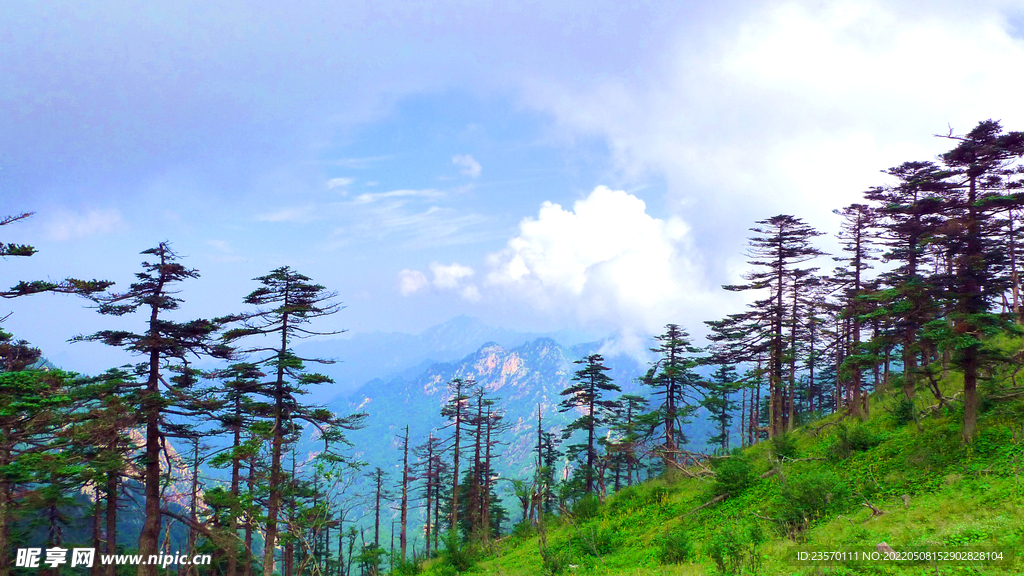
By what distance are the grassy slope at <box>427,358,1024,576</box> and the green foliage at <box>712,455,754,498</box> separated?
0.28m

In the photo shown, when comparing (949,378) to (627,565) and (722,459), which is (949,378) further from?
(627,565)

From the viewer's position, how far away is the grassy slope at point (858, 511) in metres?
9.49

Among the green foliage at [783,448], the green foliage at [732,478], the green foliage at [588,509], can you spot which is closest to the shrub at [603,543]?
the green foliage at [732,478]

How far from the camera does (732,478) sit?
1795 centimetres

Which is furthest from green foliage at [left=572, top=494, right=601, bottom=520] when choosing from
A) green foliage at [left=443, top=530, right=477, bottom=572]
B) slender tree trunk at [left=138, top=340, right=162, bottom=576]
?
slender tree trunk at [left=138, top=340, right=162, bottom=576]

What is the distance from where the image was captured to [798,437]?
24.9 meters

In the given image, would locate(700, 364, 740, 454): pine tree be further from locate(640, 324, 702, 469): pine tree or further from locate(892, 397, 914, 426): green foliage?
locate(892, 397, 914, 426): green foliage

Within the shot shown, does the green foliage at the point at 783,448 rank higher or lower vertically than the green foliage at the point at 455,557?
higher

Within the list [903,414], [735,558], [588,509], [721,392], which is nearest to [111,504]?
[588,509]

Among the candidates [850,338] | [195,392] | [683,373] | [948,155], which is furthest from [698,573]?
[850,338]

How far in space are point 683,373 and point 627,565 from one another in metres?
18.9

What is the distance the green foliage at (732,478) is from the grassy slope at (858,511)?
10.9 inches

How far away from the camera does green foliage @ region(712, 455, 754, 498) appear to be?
58.6 feet

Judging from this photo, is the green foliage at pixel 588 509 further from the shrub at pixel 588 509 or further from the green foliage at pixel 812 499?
the green foliage at pixel 812 499
